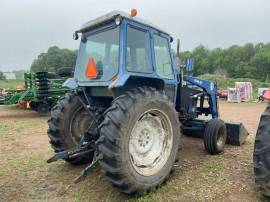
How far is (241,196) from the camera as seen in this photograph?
12.7 ft

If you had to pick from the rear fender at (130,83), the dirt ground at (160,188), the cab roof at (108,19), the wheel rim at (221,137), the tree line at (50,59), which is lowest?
the dirt ground at (160,188)

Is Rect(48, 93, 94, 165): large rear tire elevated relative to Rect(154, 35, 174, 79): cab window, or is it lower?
lower

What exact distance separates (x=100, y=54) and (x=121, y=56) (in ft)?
2.33

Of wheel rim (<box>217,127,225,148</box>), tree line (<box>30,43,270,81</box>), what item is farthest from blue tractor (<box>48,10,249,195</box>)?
tree line (<box>30,43,270,81</box>)

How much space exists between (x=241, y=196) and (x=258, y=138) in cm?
86

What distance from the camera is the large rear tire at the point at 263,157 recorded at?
3455 millimetres

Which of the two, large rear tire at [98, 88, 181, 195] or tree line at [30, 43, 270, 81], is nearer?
large rear tire at [98, 88, 181, 195]

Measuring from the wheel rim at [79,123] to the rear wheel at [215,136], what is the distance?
2.23m

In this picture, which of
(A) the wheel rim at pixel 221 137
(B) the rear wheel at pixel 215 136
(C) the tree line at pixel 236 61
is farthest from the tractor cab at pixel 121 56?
(C) the tree line at pixel 236 61

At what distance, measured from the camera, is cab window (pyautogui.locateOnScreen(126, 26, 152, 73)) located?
447 cm

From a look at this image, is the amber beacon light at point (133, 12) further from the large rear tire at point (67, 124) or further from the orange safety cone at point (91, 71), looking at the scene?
the large rear tire at point (67, 124)

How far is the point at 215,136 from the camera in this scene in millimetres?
5703

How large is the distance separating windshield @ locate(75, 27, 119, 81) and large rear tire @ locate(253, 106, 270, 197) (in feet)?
6.81

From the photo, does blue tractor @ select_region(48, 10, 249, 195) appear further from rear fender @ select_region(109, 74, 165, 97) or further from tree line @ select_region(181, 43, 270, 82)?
tree line @ select_region(181, 43, 270, 82)
